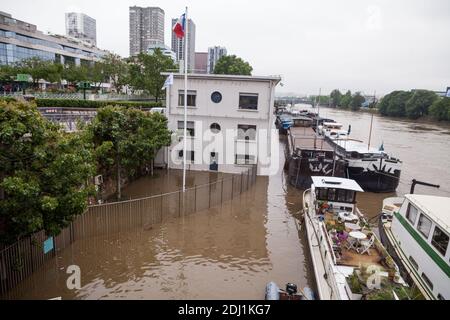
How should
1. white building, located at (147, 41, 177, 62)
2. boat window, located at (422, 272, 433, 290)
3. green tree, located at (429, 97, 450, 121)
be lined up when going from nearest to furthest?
1. boat window, located at (422, 272, 433, 290)
2. white building, located at (147, 41, 177, 62)
3. green tree, located at (429, 97, 450, 121)

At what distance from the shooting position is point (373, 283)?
337 inches

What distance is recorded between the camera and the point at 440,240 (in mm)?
10117

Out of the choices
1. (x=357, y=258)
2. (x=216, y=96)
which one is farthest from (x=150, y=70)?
(x=357, y=258)

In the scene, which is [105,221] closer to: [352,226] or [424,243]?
[352,226]

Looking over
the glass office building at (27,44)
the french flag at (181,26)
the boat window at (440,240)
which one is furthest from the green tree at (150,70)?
the boat window at (440,240)

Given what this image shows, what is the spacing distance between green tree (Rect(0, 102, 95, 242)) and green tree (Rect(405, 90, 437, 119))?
318 feet

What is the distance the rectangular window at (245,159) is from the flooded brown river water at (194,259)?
5.71m

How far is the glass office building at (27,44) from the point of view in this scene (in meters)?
64.8

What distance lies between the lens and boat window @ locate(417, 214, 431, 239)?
433 inches

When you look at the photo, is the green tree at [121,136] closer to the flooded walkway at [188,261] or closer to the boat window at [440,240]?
the flooded walkway at [188,261]

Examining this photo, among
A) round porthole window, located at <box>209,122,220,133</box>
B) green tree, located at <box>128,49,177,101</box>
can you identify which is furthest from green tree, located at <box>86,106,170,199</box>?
green tree, located at <box>128,49,177,101</box>

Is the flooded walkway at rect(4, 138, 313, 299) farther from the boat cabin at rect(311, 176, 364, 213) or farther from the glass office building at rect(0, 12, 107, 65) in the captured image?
the glass office building at rect(0, 12, 107, 65)
